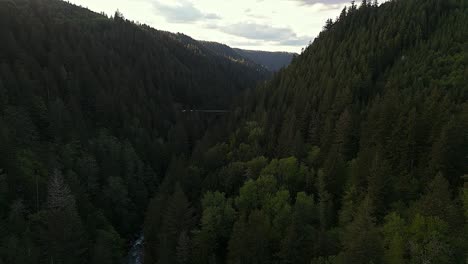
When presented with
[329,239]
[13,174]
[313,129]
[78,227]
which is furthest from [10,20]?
[329,239]

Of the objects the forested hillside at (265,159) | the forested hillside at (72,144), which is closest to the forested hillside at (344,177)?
Result: the forested hillside at (265,159)

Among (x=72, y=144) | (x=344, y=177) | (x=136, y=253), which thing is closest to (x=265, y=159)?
(x=344, y=177)

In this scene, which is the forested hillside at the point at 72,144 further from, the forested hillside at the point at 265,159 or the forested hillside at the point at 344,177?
the forested hillside at the point at 344,177

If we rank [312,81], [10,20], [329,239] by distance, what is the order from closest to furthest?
1. [329,239]
2. [312,81]
3. [10,20]

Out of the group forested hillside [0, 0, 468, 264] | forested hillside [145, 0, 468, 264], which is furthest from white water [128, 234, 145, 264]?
forested hillside [145, 0, 468, 264]

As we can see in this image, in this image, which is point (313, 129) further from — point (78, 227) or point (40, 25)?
point (40, 25)

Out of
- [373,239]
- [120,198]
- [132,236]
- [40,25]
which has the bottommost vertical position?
[132,236]

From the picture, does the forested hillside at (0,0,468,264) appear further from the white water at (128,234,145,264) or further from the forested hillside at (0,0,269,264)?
Answer: the white water at (128,234,145,264)
